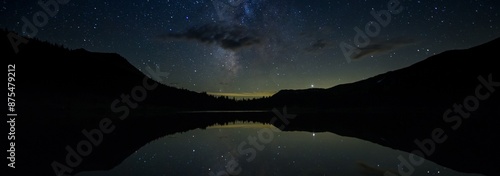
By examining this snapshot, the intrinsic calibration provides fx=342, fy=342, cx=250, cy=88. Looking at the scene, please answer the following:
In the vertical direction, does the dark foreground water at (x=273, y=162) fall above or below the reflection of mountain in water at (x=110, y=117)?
below

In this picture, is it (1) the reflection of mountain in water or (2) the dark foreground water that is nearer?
(2) the dark foreground water

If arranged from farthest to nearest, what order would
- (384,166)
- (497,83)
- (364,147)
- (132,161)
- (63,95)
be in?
(497,83) → (63,95) → (364,147) → (132,161) → (384,166)

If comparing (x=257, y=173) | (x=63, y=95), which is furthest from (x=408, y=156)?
(x=63, y=95)

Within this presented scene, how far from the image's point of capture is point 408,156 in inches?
627

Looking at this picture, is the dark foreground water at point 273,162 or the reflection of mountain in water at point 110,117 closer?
the dark foreground water at point 273,162

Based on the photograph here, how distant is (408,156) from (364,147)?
13.4 ft

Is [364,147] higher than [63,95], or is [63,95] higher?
[63,95]

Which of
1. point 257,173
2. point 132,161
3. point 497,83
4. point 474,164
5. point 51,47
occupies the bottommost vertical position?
point 474,164

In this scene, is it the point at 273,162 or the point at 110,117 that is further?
the point at 110,117

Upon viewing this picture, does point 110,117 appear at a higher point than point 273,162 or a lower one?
higher

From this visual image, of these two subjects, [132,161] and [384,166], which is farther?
[132,161]

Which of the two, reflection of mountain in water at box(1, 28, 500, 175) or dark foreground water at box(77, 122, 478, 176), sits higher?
reflection of mountain in water at box(1, 28, 500, 175)

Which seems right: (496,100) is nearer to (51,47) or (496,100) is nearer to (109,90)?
(109,90)

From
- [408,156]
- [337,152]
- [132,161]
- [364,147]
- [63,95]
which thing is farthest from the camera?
[63,95]
